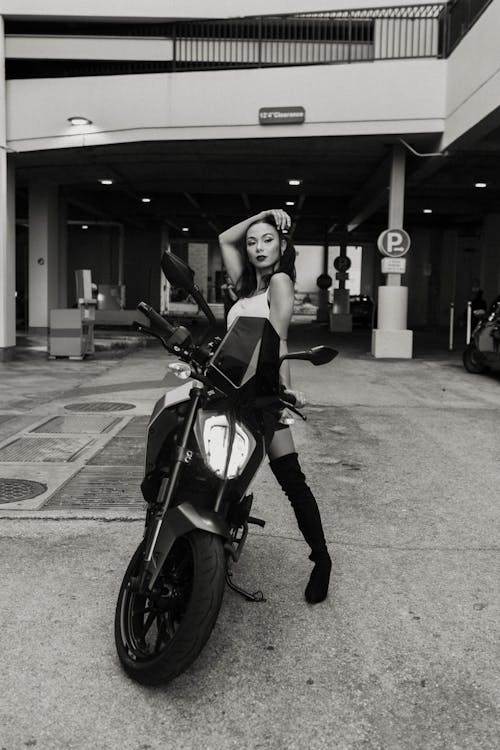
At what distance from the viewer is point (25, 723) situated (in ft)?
8.12

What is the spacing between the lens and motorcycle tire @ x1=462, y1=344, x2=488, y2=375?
13586 mm

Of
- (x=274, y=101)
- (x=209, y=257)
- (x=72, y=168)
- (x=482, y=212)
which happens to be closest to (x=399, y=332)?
(x=274, y=101)

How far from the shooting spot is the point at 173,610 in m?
2.76

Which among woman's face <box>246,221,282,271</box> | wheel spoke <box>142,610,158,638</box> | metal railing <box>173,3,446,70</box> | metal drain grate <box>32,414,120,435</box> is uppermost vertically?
metal railing <box>173,3,446,70</box>

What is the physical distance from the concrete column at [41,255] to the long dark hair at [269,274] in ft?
59.8

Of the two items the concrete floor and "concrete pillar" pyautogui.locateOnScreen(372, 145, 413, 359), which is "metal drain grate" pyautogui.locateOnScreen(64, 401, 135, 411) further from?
"concrete pillar" pyautogui.locateOnScreen(372, 145, 413, 359)

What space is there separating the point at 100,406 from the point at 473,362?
741cm

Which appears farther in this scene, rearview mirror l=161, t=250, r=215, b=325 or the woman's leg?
the woman's leg

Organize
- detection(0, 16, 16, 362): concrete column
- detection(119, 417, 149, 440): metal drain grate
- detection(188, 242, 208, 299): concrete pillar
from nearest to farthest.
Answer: detection(119, 417, 149, 440): metal drain grate
detection(0, 16, 16, 362): concrete column
detection(188, 242, 208, 299): concrete pillar

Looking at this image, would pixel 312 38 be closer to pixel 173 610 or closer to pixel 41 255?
pixel 41 255

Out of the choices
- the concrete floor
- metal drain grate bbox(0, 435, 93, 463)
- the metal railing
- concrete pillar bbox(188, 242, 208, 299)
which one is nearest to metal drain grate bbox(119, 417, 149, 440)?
metal drain grate bbox(0, 435, 93, 463)

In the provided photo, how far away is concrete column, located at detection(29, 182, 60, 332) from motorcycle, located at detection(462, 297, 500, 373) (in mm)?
11857

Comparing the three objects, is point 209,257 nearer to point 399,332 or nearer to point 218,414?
point 399,332

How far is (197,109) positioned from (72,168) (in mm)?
5119
